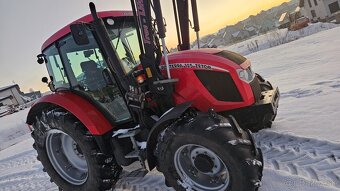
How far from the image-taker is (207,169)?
3115 mm

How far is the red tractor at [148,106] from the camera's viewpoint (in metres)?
2.92

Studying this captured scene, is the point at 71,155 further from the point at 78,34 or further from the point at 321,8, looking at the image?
the point at 321,8

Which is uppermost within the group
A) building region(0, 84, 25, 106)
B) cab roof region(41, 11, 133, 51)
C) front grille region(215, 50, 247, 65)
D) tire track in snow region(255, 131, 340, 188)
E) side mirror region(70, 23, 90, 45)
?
building region(0, 84, 25, 106)

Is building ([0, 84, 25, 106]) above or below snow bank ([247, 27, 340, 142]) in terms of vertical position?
above

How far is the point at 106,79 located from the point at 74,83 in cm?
61

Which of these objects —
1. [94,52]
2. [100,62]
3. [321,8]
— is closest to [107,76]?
[100,62]

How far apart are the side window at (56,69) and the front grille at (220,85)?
6.62 feet

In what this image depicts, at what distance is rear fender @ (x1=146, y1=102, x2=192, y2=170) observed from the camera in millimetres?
3076

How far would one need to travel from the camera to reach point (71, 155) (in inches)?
184

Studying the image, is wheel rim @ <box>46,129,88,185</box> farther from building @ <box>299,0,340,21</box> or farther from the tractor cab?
building @ <box>299,0,340,21</box>

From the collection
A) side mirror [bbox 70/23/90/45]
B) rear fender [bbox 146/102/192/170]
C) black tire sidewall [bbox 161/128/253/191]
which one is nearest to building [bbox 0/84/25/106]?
side mirror [bbox 70/23/90/45]

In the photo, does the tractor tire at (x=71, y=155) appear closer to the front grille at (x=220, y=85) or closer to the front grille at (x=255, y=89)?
the front grille at (x=220, y=85)

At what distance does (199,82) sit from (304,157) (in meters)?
1.55

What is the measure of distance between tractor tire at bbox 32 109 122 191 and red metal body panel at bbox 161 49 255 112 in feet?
4.24
